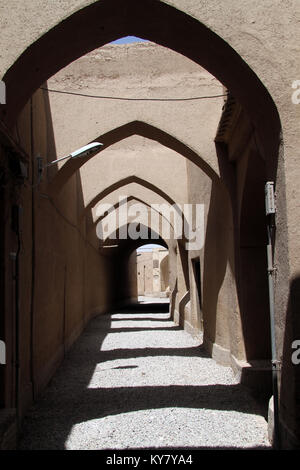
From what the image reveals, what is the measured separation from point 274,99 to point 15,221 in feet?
8.63

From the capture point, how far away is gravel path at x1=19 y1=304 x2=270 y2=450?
445 cm

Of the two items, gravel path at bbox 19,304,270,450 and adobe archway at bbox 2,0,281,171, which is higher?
adobe archway at bbox 2,0,281,171

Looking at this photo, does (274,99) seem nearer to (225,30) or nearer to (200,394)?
(225,30)

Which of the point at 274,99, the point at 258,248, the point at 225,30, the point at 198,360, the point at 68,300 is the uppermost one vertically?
the point at 225,30

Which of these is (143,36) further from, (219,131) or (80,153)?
(219,131)

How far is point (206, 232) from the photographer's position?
974 centimetres

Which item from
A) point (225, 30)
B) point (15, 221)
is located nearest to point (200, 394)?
point (15, 221)

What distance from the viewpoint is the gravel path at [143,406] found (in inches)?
175

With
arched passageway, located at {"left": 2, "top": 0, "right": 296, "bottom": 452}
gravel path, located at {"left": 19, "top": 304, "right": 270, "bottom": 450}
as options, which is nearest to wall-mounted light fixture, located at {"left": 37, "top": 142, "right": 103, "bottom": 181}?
arched passageway, located at {"left": 2, "top": 0, "right": 296, "bottom": 452}

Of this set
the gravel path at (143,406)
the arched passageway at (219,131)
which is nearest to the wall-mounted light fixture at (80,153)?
the arched passageway at (219,131)

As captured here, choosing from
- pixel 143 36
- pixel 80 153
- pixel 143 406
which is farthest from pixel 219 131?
pixel 143 406

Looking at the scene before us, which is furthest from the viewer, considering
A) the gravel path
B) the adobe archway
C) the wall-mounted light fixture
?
the wall-mounted light fixture

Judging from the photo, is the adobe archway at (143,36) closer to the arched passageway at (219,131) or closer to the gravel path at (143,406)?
the arched passageway at (219,131)

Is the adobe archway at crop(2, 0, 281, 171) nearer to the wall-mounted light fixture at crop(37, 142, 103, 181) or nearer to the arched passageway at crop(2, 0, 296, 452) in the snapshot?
the arched passageway at crop(2, 0, 296, 452)
